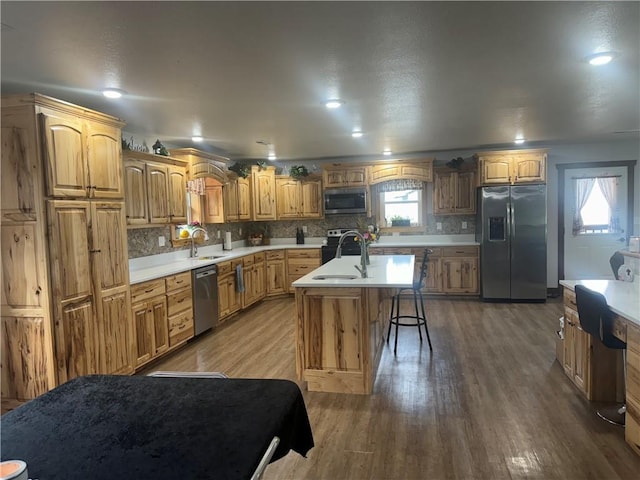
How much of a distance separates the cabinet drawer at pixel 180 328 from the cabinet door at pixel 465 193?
4514mm

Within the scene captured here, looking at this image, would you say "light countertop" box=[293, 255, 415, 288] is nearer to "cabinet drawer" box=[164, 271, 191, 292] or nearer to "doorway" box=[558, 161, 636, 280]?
"cabinet drawer" box=[164, 271, 191, 292]

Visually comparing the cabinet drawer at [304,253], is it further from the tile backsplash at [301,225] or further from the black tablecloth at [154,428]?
the black tablecloth at [154,428]

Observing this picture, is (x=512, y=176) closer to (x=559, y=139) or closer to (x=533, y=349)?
(x=559, y=139)

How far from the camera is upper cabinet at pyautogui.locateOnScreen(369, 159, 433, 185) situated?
261 inches

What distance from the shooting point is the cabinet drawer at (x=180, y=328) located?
4.24 meters

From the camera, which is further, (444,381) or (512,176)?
(512,176)

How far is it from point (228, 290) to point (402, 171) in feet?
11.3

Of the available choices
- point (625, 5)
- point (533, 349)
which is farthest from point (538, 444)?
point (625, 5)

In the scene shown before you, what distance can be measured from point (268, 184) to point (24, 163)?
450 centimetres

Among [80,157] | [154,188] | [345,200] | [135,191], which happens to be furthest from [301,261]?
[80,157]

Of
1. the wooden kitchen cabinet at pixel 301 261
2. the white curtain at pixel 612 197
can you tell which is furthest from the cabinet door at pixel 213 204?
the white curtain at pixel 612 197

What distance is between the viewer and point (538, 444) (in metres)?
2.48

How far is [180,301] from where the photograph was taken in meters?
4.39

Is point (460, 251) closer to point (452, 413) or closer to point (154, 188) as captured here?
point (452, 413)
